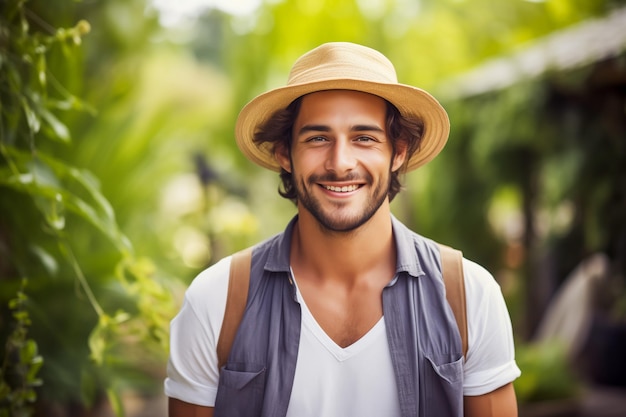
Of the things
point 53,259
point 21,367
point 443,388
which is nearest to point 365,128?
point 443,388

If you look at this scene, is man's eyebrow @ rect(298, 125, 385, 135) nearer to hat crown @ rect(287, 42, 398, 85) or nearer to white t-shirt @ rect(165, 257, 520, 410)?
hat crown @ rect(287, 42, 398, 85)

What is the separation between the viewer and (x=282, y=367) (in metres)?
1.80

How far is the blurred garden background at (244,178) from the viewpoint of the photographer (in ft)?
6.77

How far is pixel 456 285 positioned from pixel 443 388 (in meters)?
0.28

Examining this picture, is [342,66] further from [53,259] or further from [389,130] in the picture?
[53,259]

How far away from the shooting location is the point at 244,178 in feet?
40.5

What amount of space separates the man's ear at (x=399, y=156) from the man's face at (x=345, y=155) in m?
0.10

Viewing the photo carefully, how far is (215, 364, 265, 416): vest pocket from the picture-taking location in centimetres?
179

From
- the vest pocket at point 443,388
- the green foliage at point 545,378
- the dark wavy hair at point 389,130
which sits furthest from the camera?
the green foliage at point 545,378

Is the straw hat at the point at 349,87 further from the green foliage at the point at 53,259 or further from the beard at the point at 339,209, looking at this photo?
the green foliage at the point at 53,259

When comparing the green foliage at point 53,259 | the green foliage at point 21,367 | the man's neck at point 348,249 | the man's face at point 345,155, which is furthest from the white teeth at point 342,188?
the green foliage at point 21,367

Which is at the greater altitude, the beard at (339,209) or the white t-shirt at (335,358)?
the beard at (339,209)

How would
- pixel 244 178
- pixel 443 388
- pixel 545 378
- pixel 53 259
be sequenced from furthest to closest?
pixel 244 178
pixel 545 378
pixel 53 259
pixel 443 388

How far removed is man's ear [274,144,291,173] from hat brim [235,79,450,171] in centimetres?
5
